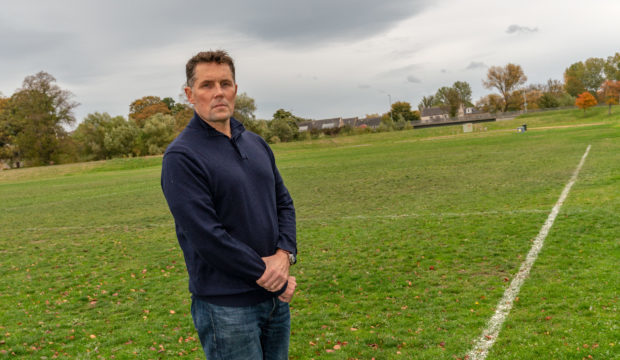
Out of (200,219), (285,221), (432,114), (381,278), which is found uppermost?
(432,114)

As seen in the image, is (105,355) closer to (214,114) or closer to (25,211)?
(214,114)

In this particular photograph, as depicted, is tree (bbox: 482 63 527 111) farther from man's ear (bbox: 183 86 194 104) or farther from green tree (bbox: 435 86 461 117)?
man's ear (bbox: 183 86 194 104)

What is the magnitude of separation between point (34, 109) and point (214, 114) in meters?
74.6

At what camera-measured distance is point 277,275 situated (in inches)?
98.9

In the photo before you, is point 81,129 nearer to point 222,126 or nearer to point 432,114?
point 222,126

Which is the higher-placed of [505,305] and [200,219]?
[200,219]

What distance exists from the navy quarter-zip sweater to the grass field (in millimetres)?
2779

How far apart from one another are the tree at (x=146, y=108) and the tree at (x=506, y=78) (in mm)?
76156

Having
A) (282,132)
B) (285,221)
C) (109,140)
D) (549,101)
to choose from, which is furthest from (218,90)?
(549,101)

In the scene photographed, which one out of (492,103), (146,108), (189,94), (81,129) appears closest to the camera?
(189,94)

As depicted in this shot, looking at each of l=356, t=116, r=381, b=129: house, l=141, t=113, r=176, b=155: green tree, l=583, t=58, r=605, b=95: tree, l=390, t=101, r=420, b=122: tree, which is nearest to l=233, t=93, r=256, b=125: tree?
l=141, t=113, r=176, b=155: green tree

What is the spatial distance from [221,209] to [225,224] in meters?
0.09

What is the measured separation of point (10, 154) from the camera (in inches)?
2611

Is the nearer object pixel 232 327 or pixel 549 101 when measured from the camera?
pixel 232 327
